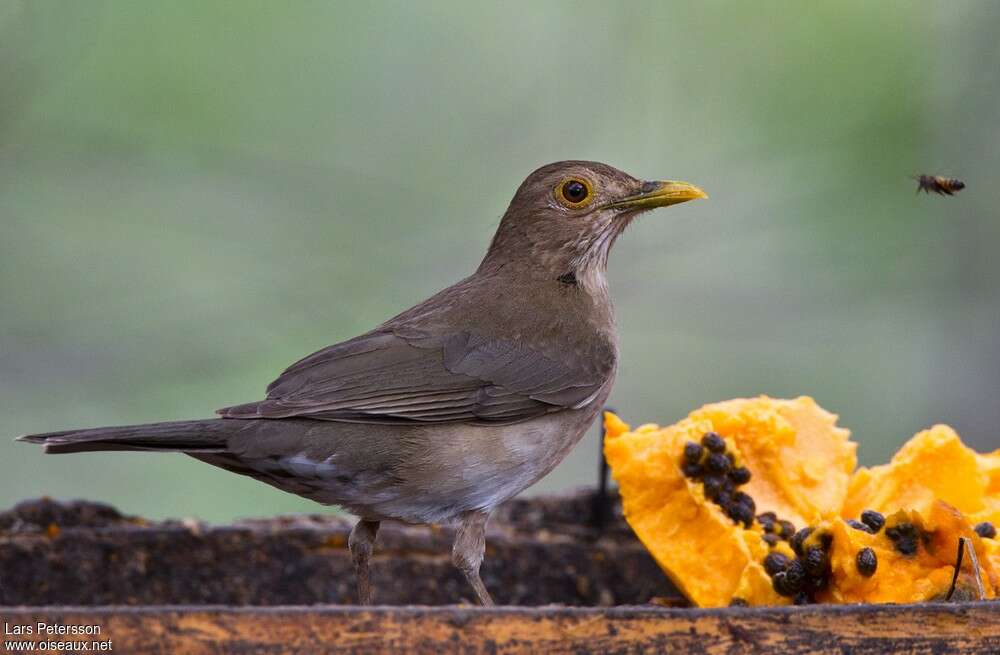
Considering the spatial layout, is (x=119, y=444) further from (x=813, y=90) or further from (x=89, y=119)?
(x=813, y=90)

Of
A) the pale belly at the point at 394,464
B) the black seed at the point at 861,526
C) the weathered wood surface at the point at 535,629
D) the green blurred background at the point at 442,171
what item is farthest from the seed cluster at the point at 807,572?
the green blurred background at the point at 442,171

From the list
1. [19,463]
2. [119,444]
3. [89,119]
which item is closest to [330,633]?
[119,444]

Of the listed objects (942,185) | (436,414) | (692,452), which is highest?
(942,185)

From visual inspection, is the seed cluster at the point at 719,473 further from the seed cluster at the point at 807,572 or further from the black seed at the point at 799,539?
the seed cluster at the point at 807,572

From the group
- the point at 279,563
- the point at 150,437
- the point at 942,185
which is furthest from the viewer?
the point at 942,185

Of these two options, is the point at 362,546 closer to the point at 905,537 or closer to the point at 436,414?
the point at 436,414

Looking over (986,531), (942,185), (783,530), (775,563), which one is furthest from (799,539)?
(942,185)

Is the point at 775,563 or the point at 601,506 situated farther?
the point at 601,506
